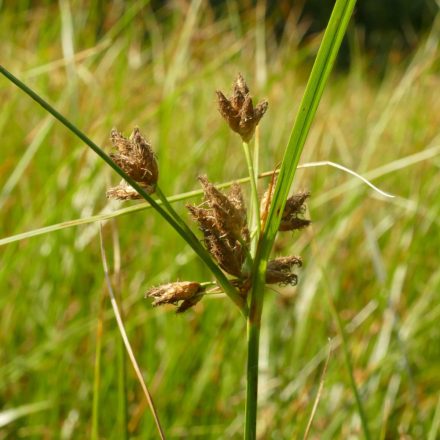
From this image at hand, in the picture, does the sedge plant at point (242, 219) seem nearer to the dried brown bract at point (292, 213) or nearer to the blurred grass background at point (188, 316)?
the dried brown bract at point (292, 213)

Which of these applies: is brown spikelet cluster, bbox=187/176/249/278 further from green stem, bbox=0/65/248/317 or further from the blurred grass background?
the blurred grass background

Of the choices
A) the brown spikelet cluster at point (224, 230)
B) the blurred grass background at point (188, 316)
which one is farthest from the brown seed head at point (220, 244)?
the blurred grass background at point (188, 316)

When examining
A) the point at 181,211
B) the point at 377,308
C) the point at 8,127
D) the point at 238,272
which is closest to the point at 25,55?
the point at 8,127

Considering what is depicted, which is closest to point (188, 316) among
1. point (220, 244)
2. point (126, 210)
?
point (126, 210)

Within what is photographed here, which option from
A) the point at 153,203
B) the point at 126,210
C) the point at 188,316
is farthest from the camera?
the point at 188,316

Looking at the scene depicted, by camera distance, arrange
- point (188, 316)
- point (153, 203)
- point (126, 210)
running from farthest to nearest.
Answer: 1. point (188, 316)
2. point (126, 210)
3. point (153, 203)

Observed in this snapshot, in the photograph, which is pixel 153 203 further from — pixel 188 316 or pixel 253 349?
pixel 188 316

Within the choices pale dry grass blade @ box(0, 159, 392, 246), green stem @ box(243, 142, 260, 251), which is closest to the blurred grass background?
pale dry grass blade @ box(0, 159, 392, 246)
